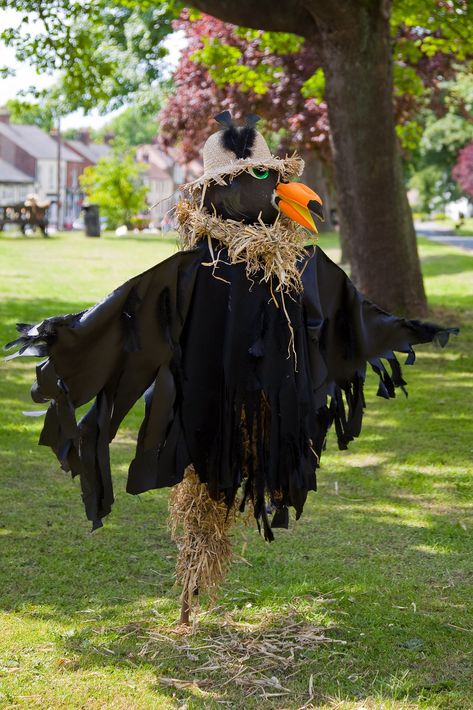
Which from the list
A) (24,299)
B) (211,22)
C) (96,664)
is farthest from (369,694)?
(211,22)

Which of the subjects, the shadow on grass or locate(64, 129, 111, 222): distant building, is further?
locate(64, 129, 111, 222): distant building

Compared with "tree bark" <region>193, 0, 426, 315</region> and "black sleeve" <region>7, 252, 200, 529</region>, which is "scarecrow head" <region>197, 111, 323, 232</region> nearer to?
"black sleeve" <region>7, 252, 200, 529</region>

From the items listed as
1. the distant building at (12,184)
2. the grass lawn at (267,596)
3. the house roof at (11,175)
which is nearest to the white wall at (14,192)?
the distant building at (12,184)

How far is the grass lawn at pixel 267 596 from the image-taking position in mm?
4070

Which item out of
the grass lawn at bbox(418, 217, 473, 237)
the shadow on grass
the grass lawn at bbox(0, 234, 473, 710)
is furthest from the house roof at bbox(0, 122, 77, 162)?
the grass lawn at bbox(0, 234, 473, 710)

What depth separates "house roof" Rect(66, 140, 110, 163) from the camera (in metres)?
103

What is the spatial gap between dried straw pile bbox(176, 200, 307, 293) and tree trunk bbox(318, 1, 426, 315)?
8299 millimetres

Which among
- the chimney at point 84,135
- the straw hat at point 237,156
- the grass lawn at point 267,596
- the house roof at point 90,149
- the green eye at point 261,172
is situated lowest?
the grass lawn at point 267,596

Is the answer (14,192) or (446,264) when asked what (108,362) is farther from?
(14,192)

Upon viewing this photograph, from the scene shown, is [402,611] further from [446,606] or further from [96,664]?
[96,664]

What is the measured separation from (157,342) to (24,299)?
13672 millimetres

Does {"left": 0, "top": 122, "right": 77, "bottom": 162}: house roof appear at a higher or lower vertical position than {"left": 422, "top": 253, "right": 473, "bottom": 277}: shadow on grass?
higher

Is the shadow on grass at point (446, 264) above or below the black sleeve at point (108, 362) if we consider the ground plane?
below

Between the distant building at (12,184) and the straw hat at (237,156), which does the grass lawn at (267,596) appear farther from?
the distant building at (12,184)
